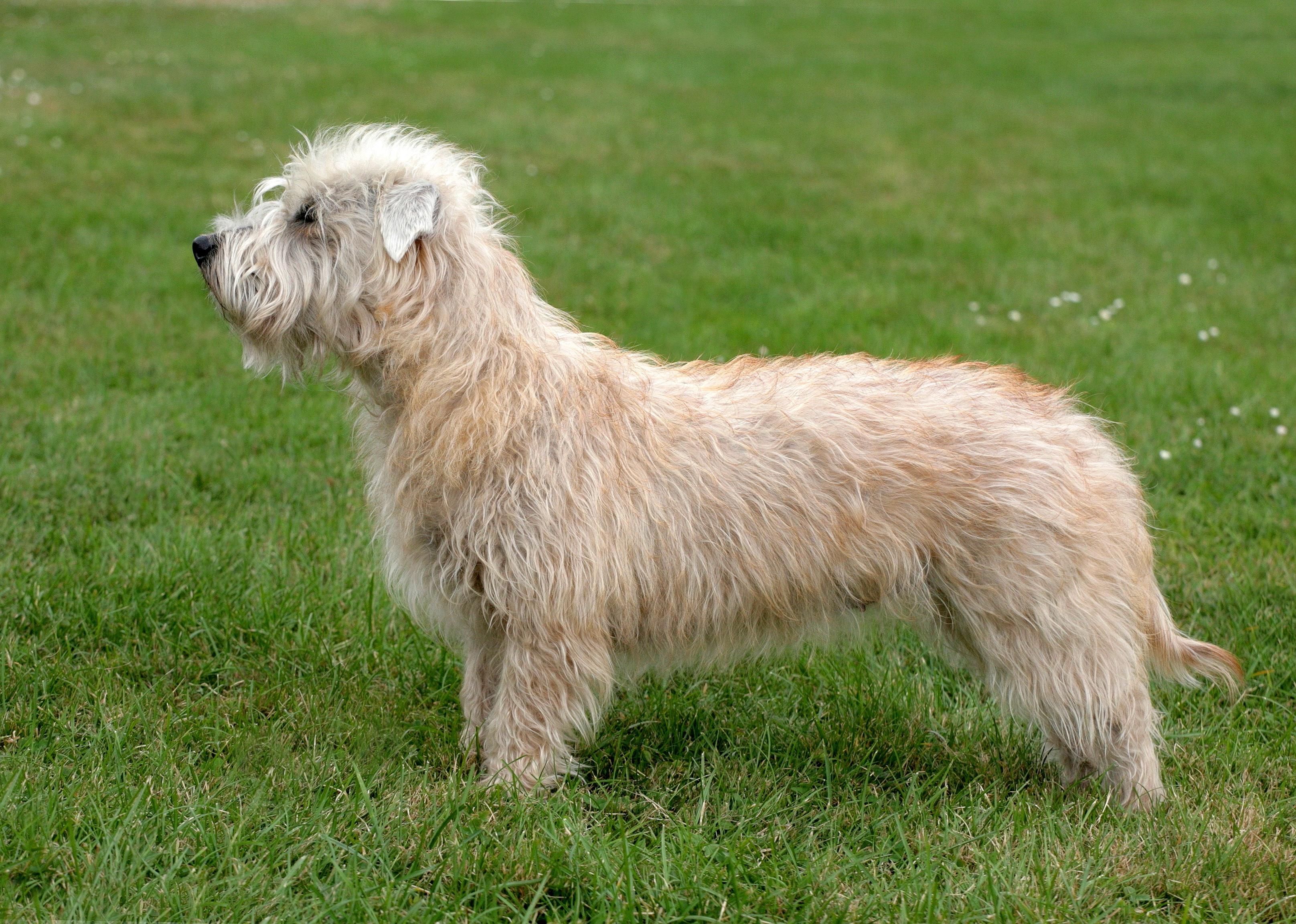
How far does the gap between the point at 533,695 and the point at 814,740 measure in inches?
41.0

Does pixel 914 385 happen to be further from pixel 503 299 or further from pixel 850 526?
pixel 503 299

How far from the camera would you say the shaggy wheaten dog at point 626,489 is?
3314mm

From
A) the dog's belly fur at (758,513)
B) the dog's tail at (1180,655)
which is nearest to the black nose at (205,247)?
the dog's belly fur at (758,513)

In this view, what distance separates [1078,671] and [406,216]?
7.40ft

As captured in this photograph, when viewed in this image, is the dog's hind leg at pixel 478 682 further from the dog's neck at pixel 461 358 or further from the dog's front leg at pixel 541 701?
the dog's neck at pixel 461 358

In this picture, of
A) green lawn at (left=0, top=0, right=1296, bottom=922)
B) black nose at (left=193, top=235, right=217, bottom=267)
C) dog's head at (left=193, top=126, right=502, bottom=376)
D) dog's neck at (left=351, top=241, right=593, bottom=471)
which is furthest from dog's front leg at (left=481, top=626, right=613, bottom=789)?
black nose at (left=193, top=235, right=217, bottom=267)

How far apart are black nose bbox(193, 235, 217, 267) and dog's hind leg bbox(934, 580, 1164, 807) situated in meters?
2.32

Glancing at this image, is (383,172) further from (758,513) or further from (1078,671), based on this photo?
(1078,671)

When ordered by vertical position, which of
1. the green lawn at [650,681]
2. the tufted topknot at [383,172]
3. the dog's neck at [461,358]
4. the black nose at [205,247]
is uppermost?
the tufted topknot at [383,172]

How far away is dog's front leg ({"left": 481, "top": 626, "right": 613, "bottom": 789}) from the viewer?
11.1ft

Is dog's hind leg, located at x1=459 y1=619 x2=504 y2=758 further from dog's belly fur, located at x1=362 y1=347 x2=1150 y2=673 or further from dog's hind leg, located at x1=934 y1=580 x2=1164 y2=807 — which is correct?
dog's hind leg, located at x1=934 y1=580 x2=1164 y2=807

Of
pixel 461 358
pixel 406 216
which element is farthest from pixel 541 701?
pixel 406 216

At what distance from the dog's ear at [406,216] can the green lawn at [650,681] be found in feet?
4.73

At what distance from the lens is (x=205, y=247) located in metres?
3.43
